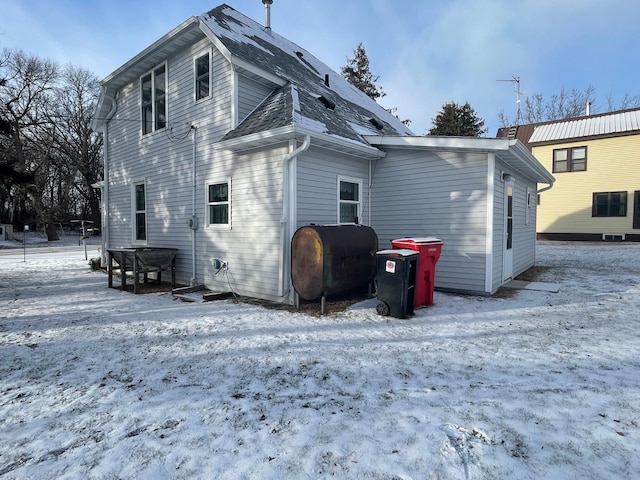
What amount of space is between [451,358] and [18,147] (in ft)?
110

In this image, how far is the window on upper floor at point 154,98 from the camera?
930 centimetres

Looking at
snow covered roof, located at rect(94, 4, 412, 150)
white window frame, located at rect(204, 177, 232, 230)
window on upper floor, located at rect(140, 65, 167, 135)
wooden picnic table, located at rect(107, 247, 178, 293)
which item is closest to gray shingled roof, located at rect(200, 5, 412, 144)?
snow covered roof, located at rect(94, 4, 412, 150)

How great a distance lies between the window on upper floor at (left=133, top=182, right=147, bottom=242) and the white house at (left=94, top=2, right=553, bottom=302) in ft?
1.13

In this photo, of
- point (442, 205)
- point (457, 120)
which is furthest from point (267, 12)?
point (457, 120)

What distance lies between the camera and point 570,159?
20219 millimetres

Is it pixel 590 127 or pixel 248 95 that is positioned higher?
pixel 590 127

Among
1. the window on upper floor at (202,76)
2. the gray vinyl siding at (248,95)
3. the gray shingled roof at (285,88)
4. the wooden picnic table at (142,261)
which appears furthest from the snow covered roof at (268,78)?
the wooden picnic table at (142,261)

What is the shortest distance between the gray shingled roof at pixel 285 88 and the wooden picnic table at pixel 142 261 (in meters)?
3.28

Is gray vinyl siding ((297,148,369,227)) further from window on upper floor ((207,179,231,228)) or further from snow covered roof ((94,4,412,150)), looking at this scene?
window on upper floor ((207,179,231,228))

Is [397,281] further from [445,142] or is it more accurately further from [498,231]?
[498,231]

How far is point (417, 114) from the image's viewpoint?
3456 centimetres

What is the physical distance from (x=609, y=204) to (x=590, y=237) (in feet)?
6.54

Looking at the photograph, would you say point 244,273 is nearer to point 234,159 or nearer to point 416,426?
point 234,159

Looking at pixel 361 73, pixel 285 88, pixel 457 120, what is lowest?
pixel 285 88
